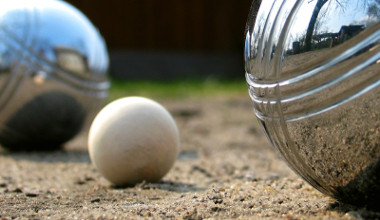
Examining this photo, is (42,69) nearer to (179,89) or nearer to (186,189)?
(186,189)

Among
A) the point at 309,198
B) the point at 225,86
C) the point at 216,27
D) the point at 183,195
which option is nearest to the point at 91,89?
the point at 183,195

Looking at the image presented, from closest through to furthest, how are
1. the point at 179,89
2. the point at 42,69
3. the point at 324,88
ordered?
1. the point at 324,88
2. the point at 42,69
3. the point at 179,89

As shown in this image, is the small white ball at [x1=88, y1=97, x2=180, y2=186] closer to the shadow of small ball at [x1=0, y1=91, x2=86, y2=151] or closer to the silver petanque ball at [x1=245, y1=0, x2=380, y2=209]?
the silver petanque ball at [x1=245, y1=0, x2=380, y2=209]

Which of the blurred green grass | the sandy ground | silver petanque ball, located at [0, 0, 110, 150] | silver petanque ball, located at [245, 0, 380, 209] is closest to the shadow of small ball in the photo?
silver petanque ball, located at [0, 0, 110, 150]

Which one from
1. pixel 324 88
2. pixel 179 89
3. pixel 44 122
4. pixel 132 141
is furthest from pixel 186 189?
pixel 179 89

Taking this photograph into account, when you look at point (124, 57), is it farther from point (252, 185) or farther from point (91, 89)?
point (252, 185)

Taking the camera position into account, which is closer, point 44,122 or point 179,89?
point 44,122

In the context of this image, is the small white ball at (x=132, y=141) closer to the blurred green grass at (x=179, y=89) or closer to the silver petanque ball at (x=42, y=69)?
the silver petanque ball at (x=42, y=69)
